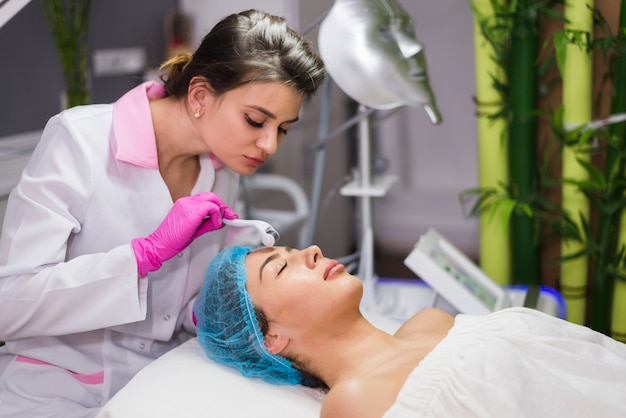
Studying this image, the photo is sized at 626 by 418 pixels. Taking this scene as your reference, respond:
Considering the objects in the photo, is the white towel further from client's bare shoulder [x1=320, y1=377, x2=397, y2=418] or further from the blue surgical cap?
the blue surgical cap

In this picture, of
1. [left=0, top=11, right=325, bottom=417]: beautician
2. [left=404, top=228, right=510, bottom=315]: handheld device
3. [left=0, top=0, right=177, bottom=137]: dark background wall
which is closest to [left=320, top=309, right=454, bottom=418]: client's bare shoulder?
[left=404, top=228, right=510, bottom=315]: handheld device

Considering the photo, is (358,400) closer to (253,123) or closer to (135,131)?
(253,123)

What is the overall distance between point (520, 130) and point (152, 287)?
58.3 inches

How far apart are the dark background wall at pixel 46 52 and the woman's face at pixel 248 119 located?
2.71 feet

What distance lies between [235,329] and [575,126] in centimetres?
145

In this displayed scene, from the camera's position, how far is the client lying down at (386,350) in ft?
4.09

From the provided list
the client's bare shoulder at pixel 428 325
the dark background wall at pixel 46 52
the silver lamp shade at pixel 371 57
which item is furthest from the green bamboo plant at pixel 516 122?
the dark background wall at pixel 46 52

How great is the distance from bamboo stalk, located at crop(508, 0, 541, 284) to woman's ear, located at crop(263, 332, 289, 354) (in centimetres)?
129

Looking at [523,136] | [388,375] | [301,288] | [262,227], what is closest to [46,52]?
[262,227]

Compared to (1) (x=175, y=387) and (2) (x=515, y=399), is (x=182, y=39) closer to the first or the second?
(1) (x=175, y=387)

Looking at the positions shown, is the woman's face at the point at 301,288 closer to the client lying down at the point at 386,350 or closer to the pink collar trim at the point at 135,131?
the client lying down at the point at 386,350

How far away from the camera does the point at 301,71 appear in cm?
149

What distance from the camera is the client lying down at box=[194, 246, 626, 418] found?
4.09 feet

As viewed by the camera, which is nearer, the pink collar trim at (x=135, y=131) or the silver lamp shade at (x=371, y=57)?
the pink collar trim at (x=135, y=131)
